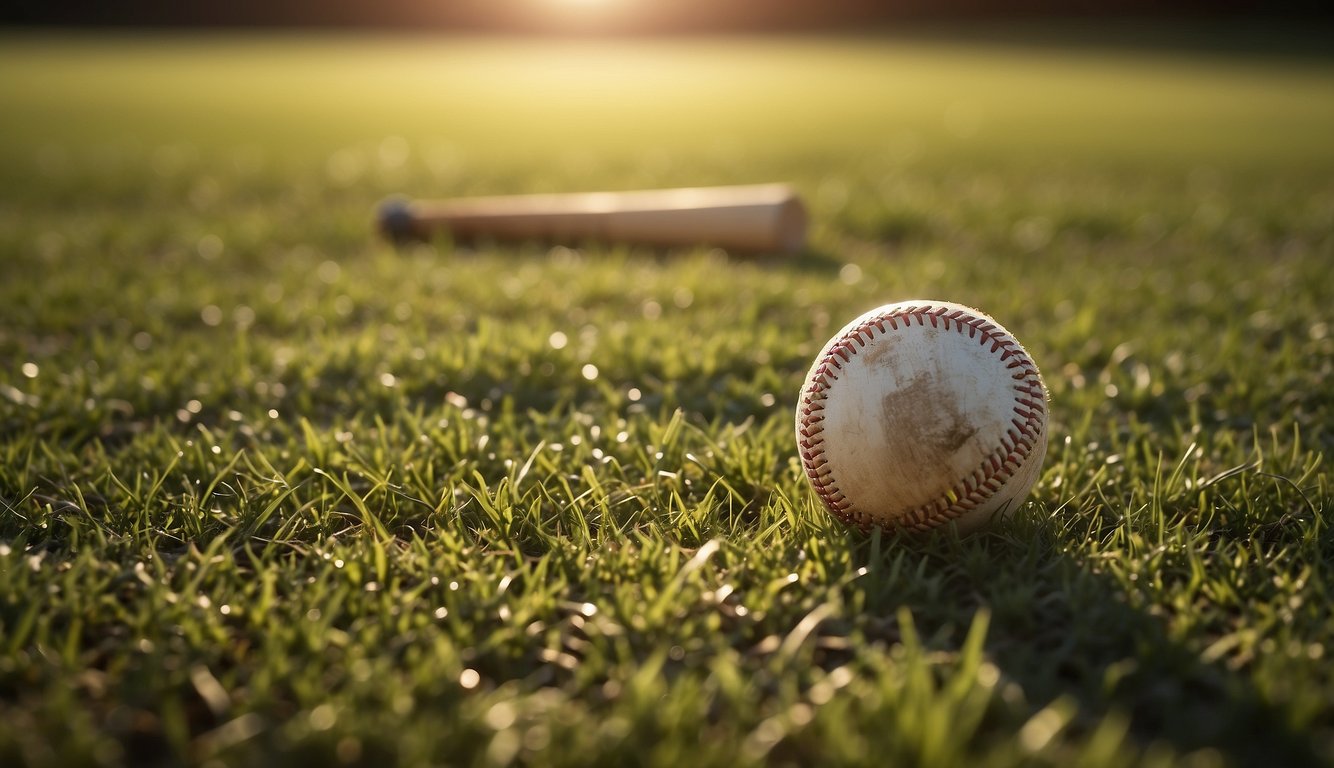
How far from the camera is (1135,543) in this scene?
2.58 metres

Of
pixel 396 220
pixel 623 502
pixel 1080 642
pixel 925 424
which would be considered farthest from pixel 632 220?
pixel 1080 642

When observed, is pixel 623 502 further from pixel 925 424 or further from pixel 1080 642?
pixel 1080 642

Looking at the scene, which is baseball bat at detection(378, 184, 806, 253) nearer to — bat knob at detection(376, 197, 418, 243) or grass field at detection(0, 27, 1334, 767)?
bat knob at detection(376, 197, 418, 243)

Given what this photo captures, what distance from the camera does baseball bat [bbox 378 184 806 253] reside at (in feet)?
18.9

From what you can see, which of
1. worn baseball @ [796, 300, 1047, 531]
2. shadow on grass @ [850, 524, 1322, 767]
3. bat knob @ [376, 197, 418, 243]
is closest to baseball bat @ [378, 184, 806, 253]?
bat knob @ [376, 197, 418, 243]

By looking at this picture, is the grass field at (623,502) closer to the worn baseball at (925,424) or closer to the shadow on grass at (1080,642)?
the shadow on grass at (1080,642)

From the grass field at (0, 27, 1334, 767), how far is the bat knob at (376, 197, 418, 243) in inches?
5.1

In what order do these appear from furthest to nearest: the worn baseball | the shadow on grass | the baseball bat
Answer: the baseball bat → the worn baseball → the shadow on grass

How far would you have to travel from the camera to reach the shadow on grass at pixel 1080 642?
6.40ft

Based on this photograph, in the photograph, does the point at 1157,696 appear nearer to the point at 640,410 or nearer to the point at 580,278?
the point at 640,410

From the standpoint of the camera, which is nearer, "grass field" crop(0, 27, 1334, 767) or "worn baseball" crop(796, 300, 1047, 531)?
"grass field" crop(0, 27, 1334, 767)

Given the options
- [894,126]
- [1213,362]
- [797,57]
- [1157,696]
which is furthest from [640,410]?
[797,57]

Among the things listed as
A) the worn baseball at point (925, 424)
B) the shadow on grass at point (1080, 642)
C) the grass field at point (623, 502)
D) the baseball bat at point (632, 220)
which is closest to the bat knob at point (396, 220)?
the baseball bat at point (632, 220)

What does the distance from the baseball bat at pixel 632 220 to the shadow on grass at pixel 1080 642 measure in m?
3.33
